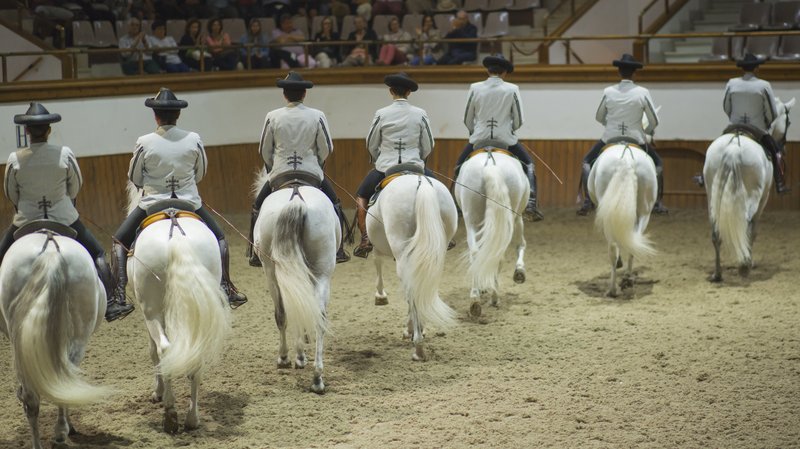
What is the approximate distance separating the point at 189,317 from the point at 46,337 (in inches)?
32.6

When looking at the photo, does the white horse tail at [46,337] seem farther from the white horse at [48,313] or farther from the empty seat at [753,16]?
the empty seat at [753,16]

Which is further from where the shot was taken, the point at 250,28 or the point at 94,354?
the point at 250,28

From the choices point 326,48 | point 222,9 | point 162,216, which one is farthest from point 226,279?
point 222,9

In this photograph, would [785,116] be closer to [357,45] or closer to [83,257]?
[357,45]

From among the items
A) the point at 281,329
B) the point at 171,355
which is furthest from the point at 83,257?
→ the point at 281,329

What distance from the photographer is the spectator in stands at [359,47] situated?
1453 cm

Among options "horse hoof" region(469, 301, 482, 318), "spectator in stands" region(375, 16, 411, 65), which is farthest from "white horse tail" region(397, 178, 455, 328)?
"spectator in stands" region(375, 16, 411, 65)

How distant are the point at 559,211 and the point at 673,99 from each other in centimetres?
222

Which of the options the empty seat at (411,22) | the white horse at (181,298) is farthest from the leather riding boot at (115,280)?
the empty seat at (411,22)

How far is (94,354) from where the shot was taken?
8172 millimetres

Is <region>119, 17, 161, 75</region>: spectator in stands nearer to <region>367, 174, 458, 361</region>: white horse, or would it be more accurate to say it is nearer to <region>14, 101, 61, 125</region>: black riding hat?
<region>367, 174, 458, 361</region>: white horse

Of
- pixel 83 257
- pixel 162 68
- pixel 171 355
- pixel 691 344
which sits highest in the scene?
pixel 162 68

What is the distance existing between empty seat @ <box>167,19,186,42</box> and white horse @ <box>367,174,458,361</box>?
832 centimetres

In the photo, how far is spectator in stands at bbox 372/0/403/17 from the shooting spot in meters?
16.2
